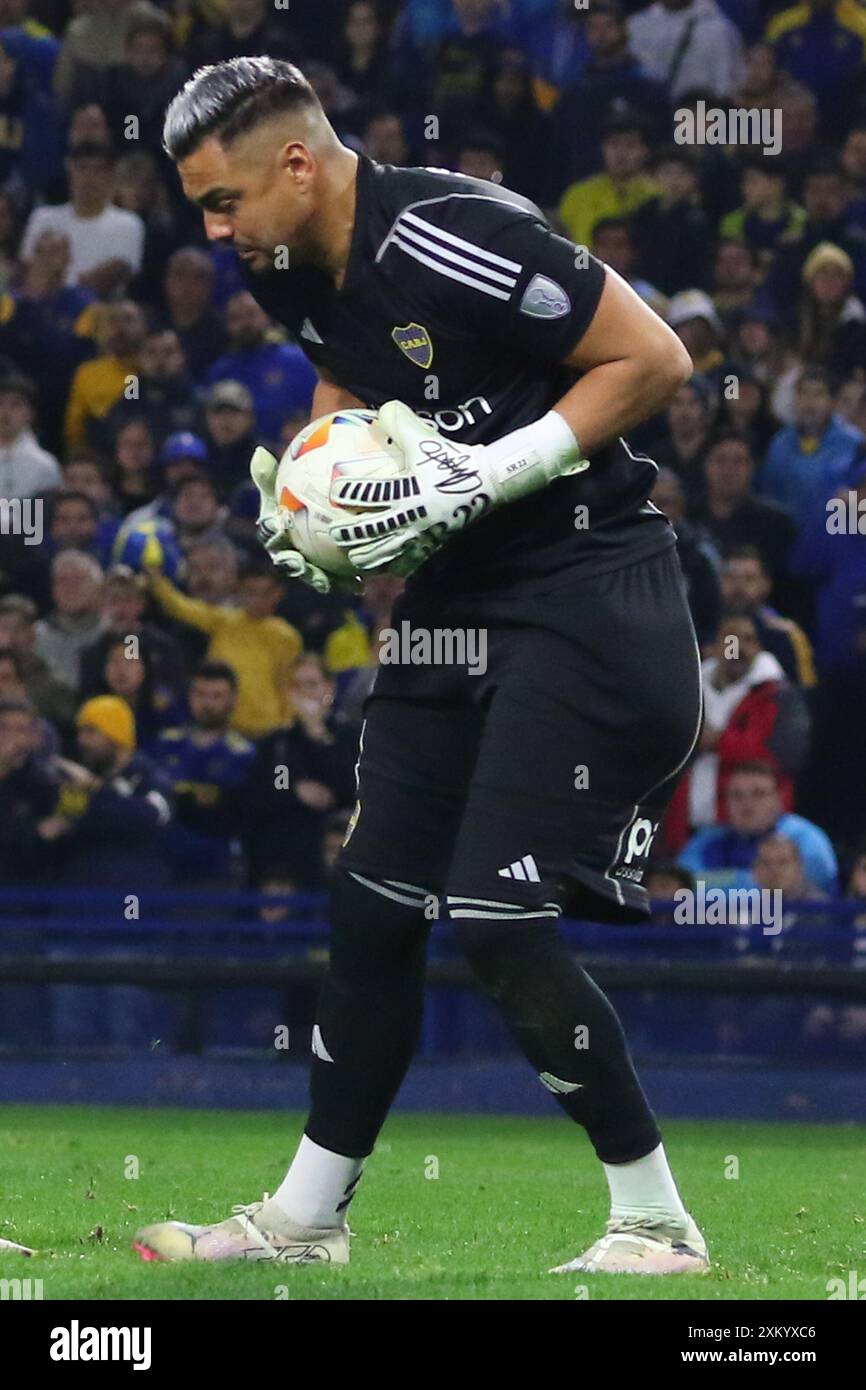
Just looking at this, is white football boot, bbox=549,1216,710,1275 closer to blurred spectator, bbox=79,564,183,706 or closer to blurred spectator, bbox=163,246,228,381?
blurred spectator, bbox=79,564,183,706

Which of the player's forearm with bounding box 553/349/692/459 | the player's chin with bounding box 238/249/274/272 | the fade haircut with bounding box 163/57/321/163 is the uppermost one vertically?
the fade haircut with bounding box 163/57/321/163

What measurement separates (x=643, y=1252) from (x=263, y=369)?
811cm

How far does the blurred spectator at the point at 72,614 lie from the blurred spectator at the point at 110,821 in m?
0.71

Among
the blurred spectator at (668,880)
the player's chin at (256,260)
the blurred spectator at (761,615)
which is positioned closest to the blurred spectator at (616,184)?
the blurred spectator at (761,615)

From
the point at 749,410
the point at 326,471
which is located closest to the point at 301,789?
the point at 749,410

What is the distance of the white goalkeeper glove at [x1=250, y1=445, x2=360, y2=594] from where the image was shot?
4.61 m

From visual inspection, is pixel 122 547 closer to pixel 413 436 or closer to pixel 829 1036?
pixel 829 1036

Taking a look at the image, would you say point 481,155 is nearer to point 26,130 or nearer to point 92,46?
point 92,46

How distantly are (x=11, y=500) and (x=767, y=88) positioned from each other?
15.2ft

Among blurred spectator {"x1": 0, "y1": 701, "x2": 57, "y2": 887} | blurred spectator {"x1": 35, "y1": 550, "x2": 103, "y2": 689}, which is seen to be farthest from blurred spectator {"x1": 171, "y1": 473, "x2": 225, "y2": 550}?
blurred spectator {"x1": 0, "y1": 701, "x2": 57, "y2": 887}

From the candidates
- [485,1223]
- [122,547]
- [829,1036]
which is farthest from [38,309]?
[485,1223]

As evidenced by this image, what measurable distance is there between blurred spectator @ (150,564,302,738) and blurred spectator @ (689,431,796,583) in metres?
2.00

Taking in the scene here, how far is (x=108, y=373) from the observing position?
1247cm

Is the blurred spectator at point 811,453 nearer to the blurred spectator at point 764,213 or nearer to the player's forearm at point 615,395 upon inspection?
the blurred spectator at point 764,213
